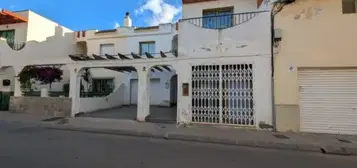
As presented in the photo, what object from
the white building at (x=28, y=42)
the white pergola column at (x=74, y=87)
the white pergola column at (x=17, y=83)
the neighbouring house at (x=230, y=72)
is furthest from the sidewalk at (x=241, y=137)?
the white building at (x=28, y=42)

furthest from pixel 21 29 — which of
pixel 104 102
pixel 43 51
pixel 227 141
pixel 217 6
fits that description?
pixel 227 141

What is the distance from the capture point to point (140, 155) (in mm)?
6219

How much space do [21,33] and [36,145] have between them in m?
16.5

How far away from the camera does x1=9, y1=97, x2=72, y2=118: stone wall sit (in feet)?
46.5

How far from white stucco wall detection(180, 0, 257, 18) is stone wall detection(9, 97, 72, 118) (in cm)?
874

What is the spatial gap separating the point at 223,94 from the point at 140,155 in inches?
231

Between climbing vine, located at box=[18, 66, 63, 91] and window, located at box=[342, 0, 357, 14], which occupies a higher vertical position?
window, located at box=[342, 0, 357, 14]

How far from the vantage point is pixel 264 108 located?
34.1 feet

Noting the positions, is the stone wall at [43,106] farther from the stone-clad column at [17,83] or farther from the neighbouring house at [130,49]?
the neighbouring house at [130,49]

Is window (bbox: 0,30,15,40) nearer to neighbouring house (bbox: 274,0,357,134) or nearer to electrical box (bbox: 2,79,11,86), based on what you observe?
electrical box (bbox: 2,79,11,86)

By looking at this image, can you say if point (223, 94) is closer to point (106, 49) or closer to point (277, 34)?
point (277, 34)

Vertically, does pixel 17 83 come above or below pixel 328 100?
above

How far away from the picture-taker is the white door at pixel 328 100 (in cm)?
970

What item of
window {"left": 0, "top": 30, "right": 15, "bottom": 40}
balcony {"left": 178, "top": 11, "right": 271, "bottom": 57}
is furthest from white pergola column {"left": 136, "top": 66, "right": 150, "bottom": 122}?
window {"left": 0, "top": 30, "right": 15, "bottom": 40}
